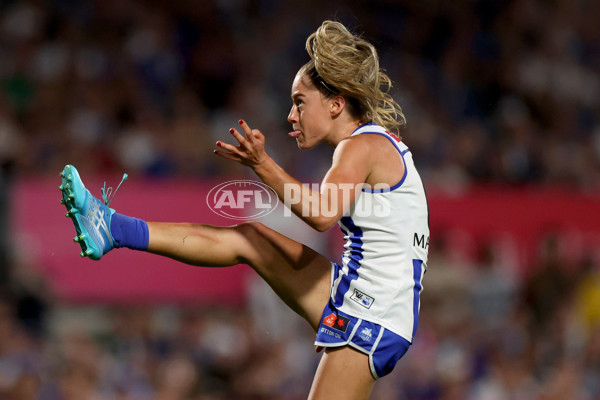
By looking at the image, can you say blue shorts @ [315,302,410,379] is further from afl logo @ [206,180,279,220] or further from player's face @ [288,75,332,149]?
Result: afl logo @ [206,180,279,220]

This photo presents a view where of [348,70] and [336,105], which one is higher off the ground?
[348,70]

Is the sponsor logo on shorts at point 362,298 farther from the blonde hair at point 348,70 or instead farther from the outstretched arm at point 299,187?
the blonde hair at point 348,70

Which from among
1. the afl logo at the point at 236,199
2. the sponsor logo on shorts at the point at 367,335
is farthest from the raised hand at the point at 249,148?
the afl logo at the point at 236,199

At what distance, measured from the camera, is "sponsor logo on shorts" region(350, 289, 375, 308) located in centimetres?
384

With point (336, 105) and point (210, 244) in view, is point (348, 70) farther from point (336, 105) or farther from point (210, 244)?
point (210, 244)

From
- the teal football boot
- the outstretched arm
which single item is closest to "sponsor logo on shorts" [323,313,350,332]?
the outstretched arm

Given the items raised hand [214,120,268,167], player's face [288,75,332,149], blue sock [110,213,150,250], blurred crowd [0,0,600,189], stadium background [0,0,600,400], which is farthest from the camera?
blurred crowd [0,0,600,189]

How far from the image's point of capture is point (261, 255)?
3.97 m

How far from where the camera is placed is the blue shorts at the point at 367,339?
3830mm

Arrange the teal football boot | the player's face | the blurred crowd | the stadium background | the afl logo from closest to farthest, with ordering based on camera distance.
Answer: the teal football boot → the player's face → the afl logo → the stadium background → the blurred crowd

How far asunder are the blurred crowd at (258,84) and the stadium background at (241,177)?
0.02m

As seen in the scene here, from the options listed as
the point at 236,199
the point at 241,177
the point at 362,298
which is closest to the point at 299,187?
the point at 362,298

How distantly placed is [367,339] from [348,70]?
3.99 ft

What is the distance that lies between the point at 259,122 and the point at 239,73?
0.86 m
